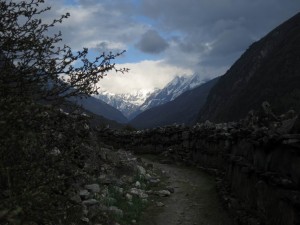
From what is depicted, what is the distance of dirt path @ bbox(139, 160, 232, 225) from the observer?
11.3 meters

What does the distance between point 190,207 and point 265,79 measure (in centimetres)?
11744

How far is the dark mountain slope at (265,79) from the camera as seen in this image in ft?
346

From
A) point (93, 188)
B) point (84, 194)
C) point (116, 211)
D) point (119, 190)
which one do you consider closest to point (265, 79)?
point (119, 190)

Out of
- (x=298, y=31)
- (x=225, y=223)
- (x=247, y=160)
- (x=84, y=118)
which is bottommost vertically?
(x=225, y=223)

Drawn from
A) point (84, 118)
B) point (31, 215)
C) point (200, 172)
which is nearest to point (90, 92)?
point (84, 118)

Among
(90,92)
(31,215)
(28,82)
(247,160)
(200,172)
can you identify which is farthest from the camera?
(200,172)

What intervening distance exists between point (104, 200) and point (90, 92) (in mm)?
5553

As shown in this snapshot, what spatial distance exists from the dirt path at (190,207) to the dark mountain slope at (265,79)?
196 feet

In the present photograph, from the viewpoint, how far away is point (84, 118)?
671 centimetres

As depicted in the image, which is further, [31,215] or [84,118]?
[84,118]

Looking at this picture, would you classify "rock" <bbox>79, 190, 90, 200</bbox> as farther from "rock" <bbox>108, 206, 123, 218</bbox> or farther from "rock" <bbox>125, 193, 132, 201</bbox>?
"rock" <bbox>125, 193, 132, 201</bbox>

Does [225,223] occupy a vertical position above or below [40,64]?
below

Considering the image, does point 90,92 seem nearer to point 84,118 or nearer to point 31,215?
point 84,118

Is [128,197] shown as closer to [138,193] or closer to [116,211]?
[138,193]
